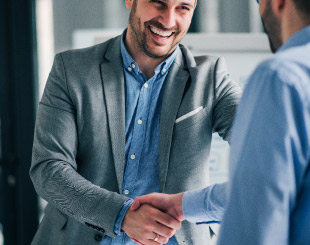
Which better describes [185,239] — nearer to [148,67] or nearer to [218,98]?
[218,98]

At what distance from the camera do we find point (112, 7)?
3299 mm

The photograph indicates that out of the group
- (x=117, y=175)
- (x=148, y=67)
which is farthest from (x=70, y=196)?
(x=148, y=67)

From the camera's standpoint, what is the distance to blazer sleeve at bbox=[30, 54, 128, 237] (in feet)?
5.00

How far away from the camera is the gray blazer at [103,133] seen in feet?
5.34

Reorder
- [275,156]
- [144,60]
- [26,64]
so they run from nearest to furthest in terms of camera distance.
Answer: [275,156] → [144,60] → [26,64]

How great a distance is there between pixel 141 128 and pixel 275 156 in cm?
91

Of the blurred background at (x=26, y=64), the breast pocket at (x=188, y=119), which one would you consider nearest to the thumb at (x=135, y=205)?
the breast pocket at (x=188, y=119)

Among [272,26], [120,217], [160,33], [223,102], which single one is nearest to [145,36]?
[160,33]

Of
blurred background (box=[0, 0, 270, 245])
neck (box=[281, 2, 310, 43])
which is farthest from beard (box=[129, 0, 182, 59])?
blurred background (box=[0, 0, 270, 245])

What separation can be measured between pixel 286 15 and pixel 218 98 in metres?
0.80

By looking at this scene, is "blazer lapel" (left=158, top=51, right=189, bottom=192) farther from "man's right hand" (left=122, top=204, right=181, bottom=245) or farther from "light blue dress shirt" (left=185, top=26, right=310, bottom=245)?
"light blue dress shirt" (left=185, top=26, right=310, bottom=245)

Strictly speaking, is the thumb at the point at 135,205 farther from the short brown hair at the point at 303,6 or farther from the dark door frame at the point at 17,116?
the dark door frame at the point at 17,116

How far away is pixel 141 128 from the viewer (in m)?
1.68

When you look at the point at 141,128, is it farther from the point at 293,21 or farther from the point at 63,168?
the point at 293,21
